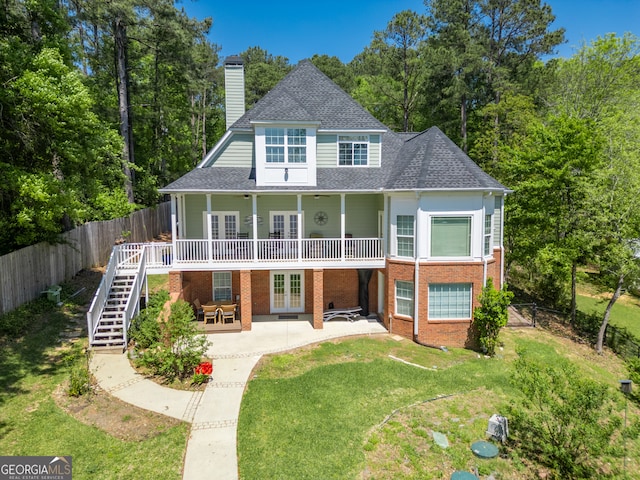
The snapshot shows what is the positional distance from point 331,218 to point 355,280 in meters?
3.11

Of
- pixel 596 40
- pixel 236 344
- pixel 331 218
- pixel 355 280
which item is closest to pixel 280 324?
pixel 236 344

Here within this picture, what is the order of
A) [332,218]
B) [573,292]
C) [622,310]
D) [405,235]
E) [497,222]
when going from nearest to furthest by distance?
[405,235], [497,222], [332,218], [573,292], [622,310]

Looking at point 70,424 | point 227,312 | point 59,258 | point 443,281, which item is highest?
point 59,258

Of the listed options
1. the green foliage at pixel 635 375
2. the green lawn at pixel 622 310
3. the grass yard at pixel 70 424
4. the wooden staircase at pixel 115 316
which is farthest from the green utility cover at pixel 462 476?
the green lawn at pixel 622 310

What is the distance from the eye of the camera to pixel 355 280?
17.6 metres

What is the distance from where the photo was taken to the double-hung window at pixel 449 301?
14.7 metres

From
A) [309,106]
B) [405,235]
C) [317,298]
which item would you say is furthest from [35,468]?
[309,106]

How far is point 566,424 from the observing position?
806cm

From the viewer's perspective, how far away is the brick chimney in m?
18.7

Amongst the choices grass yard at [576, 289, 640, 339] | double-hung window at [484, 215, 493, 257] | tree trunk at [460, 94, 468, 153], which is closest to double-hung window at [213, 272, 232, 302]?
double-hung window at [484, 215, 493, 257]

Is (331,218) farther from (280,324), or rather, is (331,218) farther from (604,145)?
(604,145)

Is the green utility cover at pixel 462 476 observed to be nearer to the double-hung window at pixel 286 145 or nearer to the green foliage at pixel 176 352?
the green foliage at pixel 176 352

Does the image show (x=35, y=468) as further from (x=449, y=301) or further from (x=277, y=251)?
(x=449, y=301)

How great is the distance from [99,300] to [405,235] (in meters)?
11.6
